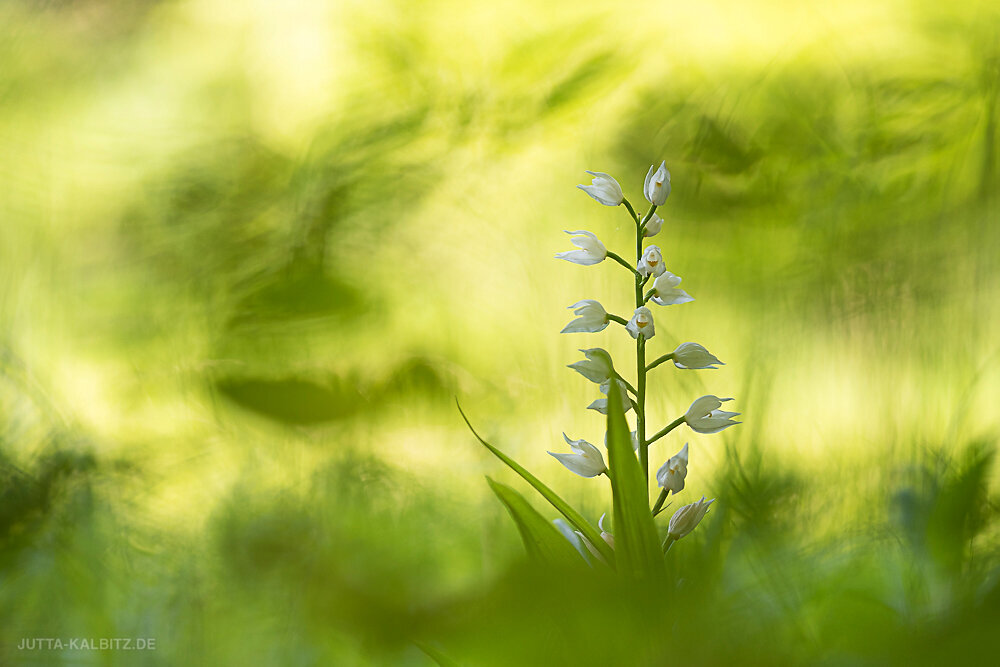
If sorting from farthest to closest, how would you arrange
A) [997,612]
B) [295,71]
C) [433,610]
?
[295,71] < [433,610] < [997,612]

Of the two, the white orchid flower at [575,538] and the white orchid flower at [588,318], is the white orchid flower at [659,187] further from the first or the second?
the white orchid flower at [575,538]

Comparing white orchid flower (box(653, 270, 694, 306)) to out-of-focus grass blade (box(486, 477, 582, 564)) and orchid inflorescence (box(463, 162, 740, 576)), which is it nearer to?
orchid inflorescence (box(463, 162, 740, 576))

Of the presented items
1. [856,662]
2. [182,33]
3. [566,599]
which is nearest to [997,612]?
[856,662]

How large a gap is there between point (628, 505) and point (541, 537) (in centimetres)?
6

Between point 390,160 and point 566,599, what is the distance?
432 mm

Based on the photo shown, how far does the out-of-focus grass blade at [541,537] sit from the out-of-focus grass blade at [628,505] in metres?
0.03

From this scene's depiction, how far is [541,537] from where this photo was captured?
0.39m

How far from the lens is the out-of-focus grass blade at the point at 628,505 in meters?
0.35

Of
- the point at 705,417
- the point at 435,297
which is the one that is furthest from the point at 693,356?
the point at 435,297

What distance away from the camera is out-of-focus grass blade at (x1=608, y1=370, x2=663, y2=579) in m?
0.35

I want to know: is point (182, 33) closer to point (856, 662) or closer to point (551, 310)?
point (551, 310)

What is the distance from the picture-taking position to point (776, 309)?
0.60m

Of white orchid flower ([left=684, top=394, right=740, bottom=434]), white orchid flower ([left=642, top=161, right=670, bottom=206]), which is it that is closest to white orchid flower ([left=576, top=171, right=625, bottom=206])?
white orchid flower ([left=642, top=161, right=670, bottom=206])

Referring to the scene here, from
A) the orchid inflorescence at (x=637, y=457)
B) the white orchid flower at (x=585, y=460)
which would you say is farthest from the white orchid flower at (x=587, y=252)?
the white orchid flower at (x=585, y=460)
